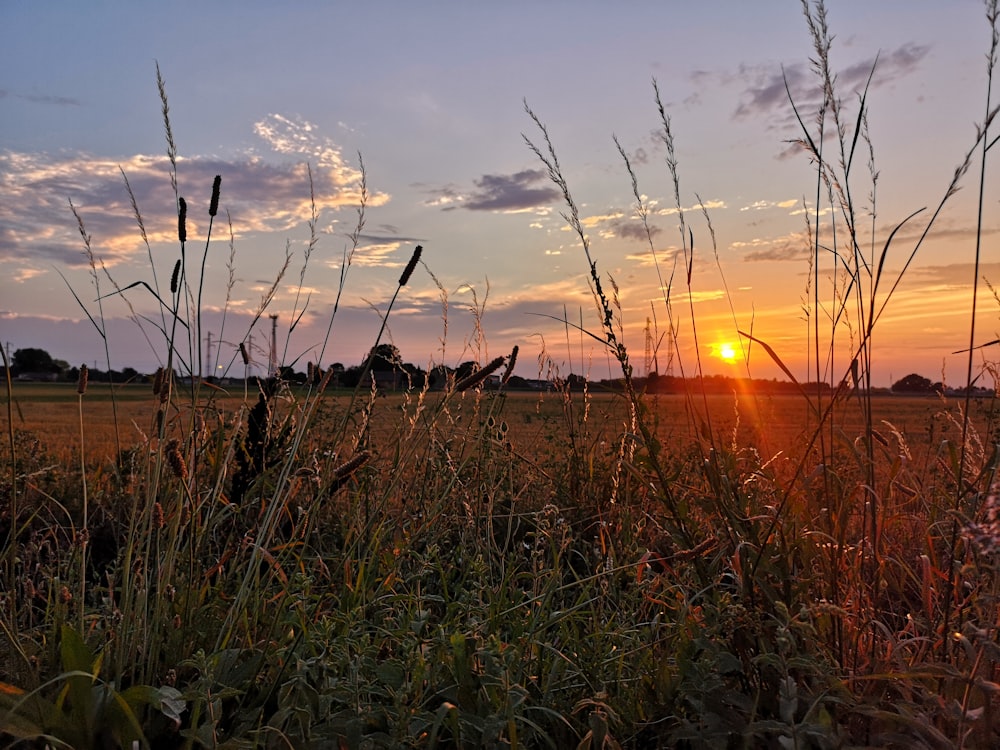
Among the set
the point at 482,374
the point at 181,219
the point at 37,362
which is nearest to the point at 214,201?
the point at 181,219

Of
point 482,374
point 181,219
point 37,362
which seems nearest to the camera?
point 181,219

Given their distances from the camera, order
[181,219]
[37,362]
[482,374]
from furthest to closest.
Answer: [37,362] → [482,374] → [181,219]

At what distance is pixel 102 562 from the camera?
14.1 ft

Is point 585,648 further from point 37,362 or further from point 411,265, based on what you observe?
point 37,362

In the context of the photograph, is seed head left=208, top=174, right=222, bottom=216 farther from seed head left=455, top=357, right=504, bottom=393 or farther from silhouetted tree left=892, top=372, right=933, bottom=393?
silhouetted tree left=892, top=372, right=933, bottom=393

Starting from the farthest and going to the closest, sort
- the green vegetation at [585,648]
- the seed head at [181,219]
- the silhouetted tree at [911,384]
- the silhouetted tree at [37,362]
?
the silhouetted tree at [37,362] < the silhouetted tree at [911,384] < the seed head at [181,219] < the green vegetation at [585,648]

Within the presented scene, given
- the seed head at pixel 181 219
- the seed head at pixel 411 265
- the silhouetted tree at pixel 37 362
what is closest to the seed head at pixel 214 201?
the seed head at pixel 181 219

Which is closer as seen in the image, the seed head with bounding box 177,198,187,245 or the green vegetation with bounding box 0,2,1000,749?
the green vegetation with bounding box 0,2,1000,749

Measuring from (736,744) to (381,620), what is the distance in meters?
1.33

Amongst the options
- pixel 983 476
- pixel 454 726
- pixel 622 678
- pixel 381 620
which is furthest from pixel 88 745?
pixel 983 476

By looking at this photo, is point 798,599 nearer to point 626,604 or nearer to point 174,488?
point 626,604

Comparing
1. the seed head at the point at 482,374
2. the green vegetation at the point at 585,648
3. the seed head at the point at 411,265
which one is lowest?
the green vegetation at the point at 585,648

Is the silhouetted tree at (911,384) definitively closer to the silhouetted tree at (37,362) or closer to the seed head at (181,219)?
A: the seed head at (181,219)

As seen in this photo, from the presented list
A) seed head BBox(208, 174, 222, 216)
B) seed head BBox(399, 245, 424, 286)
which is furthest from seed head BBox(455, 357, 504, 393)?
seed head BBox(208, 174, 222, 216)
